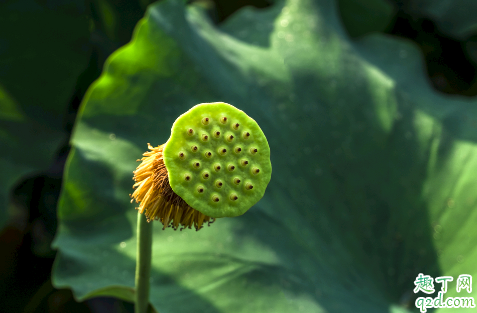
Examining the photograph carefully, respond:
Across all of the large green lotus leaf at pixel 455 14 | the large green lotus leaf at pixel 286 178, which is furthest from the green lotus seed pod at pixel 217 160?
the large green lotus leaf at pixel 455 14

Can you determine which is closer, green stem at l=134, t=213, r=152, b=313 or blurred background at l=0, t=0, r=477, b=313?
green stem at l=134, t=213, r=152, b=313

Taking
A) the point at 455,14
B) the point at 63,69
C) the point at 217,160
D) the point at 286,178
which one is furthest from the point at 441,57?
the point at 217,160

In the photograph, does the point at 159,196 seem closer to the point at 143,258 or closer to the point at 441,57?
the point at 143,258

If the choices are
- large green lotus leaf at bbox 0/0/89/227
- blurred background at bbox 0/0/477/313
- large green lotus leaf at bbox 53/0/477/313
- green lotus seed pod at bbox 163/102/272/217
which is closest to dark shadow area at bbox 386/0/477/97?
blurred background at bbox 0/0/477/313

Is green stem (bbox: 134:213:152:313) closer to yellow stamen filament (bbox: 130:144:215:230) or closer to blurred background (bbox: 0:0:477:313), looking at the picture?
yellow stamen filament (bbox: 130:144:215:230)

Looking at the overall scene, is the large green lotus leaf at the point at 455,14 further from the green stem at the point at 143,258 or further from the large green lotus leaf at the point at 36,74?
the green stem at the point at 143,258
